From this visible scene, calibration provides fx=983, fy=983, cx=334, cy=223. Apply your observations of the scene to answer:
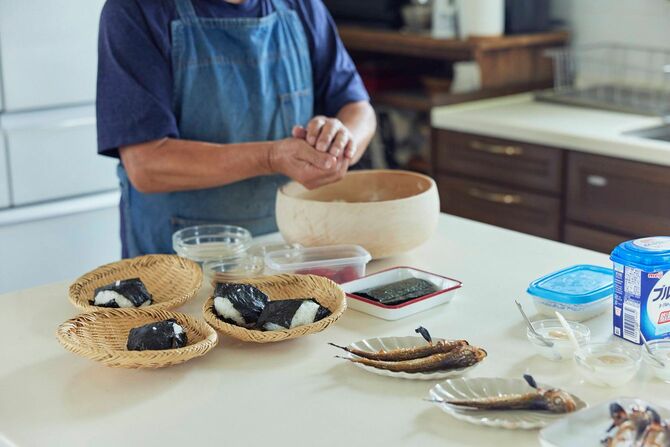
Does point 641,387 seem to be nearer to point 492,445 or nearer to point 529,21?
point 492,445

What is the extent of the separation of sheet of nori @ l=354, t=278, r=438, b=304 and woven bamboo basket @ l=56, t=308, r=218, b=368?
0.31 m

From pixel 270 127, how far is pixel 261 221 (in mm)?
217

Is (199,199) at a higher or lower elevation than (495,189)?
higher

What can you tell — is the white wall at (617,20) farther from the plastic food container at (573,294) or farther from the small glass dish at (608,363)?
the small glass dish at (608,363)

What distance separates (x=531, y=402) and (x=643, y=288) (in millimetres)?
303

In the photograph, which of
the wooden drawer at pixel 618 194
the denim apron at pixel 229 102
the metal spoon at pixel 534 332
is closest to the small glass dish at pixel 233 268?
the denim apron at pixel 229 102

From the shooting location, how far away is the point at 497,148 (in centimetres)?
312

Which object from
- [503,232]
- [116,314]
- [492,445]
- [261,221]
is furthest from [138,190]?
[492,445]

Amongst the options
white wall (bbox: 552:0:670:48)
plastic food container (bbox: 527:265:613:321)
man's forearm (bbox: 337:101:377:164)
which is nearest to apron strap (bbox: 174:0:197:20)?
man's forearm (bbox: 337:101:377:164)

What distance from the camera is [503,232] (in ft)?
6.84

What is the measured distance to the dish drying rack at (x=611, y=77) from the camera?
329cm

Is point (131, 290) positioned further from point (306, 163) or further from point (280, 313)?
point (306, 163)

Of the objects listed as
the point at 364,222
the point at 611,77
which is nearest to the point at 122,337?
the point at 364,222

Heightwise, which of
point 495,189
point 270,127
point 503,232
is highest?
point 270,127
